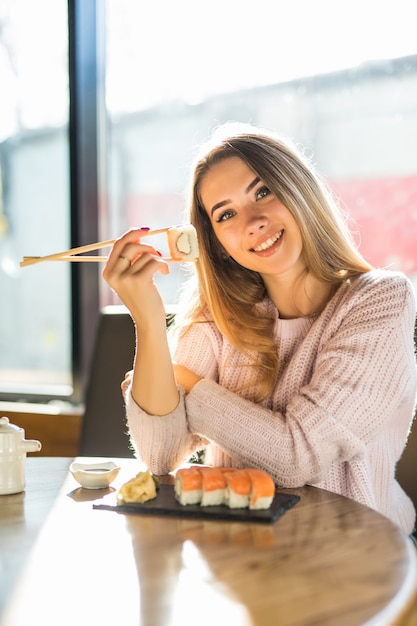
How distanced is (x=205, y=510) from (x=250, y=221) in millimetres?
778

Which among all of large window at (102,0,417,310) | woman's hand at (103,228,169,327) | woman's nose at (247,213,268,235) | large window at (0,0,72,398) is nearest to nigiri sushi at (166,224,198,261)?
woman's hand at (103,228,169,327)

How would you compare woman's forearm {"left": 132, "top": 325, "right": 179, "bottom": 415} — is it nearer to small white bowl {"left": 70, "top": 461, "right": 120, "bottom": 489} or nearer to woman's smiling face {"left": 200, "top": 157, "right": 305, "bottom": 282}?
small white bowl {"left": 70, "top": 461, "right": 120, "bottom": 489}

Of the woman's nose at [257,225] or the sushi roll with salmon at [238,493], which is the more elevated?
the woman's nose at [257,225]

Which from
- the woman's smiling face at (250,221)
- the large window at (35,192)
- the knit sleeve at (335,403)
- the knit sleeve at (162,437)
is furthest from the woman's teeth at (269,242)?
the large window at (35,192)

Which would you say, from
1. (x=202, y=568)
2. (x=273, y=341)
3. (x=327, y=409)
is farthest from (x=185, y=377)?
(x=202, y=568)

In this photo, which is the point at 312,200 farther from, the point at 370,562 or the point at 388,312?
the point at 370,562

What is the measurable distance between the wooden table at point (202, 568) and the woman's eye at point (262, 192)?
785mm

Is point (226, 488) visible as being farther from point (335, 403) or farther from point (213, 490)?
point (335, 403)

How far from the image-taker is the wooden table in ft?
2.71

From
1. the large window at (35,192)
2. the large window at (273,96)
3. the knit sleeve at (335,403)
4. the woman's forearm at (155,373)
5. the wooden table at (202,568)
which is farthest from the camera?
the large window at (35,192)

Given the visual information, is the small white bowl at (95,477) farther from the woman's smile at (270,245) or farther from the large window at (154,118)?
the large window at (154,118)

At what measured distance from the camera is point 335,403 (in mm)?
1459

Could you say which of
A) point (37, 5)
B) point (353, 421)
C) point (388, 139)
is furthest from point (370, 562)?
point (37, 5)

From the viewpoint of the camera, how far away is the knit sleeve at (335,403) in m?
1.44
